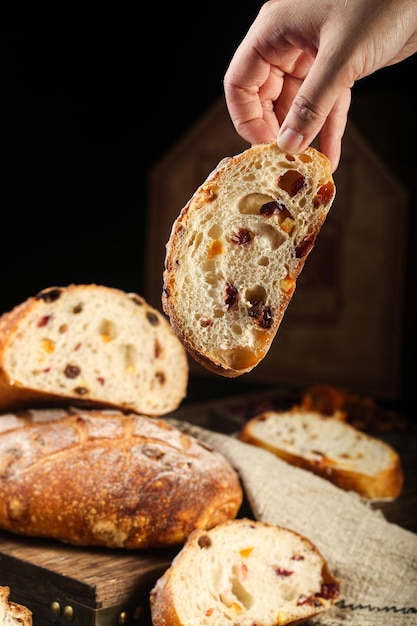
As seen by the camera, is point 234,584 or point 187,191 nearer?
point 234,584

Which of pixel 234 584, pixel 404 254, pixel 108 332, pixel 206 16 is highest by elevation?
pixel 206 16

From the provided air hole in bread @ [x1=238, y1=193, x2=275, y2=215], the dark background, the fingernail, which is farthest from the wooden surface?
the dark background

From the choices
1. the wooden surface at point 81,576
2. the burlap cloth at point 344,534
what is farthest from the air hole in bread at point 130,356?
the wooden surface at point 81,576

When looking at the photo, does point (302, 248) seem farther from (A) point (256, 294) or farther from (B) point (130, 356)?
(B) point (130, 356)

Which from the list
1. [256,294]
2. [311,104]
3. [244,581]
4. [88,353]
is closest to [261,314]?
[256,294]

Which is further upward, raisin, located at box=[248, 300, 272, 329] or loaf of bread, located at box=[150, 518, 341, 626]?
raisin, located at box=[248, 300, 272, 329]

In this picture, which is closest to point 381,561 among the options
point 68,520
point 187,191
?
point 68,520

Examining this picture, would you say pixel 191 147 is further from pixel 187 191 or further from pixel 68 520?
Result: pixel 68 520

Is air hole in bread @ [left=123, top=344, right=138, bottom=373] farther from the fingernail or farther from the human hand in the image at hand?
the fingernail

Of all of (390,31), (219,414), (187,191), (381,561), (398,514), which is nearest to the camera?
(390,31)
